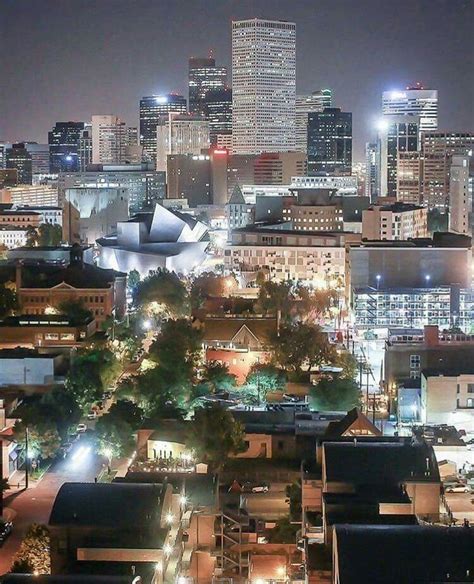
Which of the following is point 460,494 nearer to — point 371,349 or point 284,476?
point 284,476

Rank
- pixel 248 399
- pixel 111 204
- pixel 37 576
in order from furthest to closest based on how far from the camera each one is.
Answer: pixel 111 204 → pixel 248 399 → pixel 37 576

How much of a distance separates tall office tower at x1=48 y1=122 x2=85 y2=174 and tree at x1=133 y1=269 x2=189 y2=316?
24.6 m

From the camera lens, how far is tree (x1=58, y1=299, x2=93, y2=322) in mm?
12258

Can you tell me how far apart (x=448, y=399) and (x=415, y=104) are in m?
26.9

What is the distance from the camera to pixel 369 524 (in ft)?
15.8

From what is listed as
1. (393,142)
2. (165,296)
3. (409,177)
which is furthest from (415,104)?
(165,296)

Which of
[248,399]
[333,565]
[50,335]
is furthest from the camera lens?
[50,335]

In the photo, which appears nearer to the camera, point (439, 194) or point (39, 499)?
point (39, 499)

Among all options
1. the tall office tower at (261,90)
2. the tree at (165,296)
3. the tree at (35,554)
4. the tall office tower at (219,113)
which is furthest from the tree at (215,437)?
the tall office tower at (219,113)

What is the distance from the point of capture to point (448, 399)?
8.31 meters

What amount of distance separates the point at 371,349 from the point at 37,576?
24.2 feet

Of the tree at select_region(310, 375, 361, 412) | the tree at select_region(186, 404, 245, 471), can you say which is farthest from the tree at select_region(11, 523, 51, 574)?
the tree at select_region(310, 375, 361, 412)

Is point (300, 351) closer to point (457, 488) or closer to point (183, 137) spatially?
point (457, 488)

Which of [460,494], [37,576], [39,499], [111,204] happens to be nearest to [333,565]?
[37,576]
